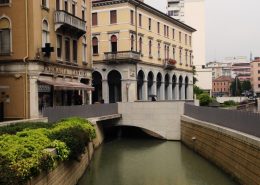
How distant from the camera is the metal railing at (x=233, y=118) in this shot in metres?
17.3

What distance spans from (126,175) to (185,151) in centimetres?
945

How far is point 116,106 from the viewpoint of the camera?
38875 millimetres

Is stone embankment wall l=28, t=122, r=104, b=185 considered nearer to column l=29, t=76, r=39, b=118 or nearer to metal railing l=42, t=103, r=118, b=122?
metal railing l=42, t=103, r=118, b=122

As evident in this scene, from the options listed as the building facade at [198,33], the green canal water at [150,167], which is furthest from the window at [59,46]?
the building facade at [198,33]

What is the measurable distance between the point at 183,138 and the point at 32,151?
24304 millimetres

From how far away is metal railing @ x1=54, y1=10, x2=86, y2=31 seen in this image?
35.3 metres

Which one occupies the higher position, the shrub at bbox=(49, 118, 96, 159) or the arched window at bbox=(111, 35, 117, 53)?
the arched window at bbox=(111, 35, 117, 53)

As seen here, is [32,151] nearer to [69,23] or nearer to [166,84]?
[69,23]

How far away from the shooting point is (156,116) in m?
38.9

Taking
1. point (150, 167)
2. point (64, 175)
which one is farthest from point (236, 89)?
point (64, 175)

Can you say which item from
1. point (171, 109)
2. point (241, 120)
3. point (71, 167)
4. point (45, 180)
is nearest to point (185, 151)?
point (171, 109)

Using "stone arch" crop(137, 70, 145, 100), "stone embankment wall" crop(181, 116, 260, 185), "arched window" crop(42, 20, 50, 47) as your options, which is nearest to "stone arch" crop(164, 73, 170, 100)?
"stone arch" crop(137, 70, 145, 100)

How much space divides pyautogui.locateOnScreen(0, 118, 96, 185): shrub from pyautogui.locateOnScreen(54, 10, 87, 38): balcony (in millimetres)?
17440

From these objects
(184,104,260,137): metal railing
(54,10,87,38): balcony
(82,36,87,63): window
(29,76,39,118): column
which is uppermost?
(54,10,87,38): balcony
